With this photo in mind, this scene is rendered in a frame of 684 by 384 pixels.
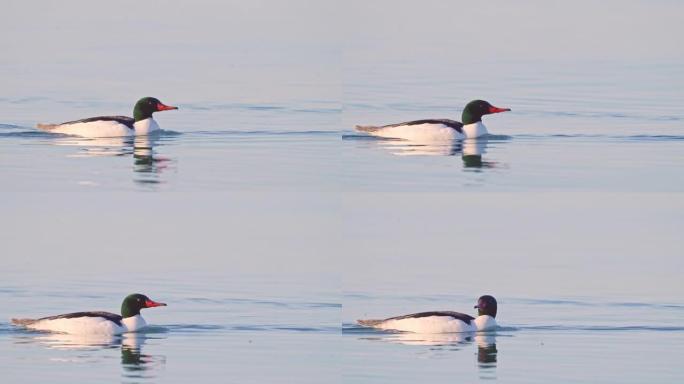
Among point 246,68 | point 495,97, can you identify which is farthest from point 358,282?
point 246,68

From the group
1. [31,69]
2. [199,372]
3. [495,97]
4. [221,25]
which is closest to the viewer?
[199,372]

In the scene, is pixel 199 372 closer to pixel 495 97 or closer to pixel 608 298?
pixel 608 298

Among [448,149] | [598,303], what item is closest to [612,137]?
[448,149]

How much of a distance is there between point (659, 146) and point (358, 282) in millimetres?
3670

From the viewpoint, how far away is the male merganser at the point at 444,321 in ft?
57.8

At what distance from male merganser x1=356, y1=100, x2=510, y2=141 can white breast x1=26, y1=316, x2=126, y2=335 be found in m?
3.43

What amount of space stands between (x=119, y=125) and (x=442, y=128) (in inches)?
143

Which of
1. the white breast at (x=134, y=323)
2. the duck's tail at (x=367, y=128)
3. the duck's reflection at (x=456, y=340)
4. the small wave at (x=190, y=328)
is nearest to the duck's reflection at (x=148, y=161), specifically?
the small wave at (x=190, y=328)

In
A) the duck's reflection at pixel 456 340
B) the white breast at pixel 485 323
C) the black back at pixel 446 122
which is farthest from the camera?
the black back at pixel 446 122

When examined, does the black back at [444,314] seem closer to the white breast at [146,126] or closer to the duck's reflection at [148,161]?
the duck's reflection at [148,161]

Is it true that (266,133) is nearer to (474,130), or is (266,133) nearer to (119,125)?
(119,125)

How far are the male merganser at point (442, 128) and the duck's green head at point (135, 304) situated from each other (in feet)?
10.0

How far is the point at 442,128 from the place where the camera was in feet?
66.8

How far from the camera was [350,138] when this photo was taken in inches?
764
